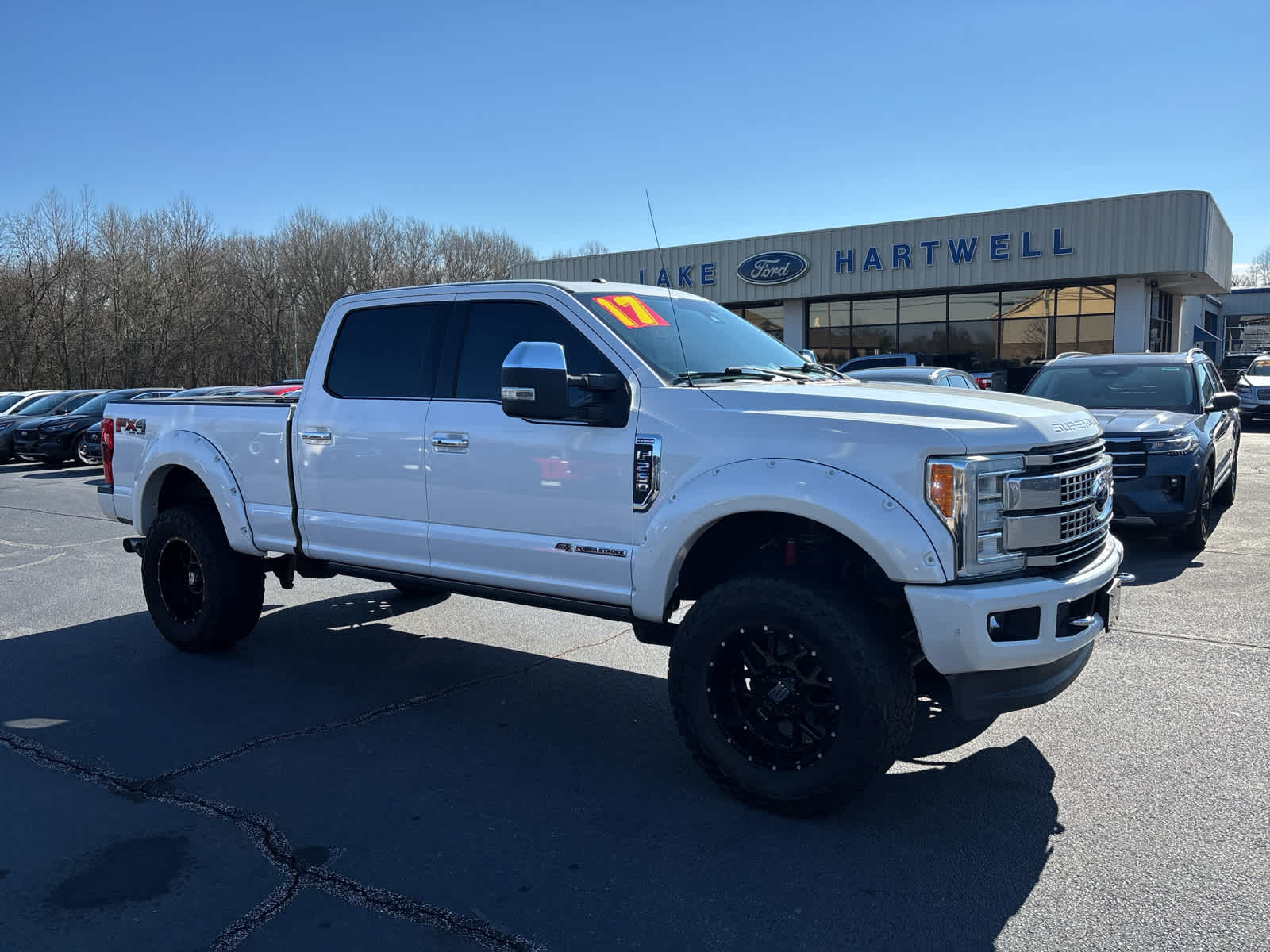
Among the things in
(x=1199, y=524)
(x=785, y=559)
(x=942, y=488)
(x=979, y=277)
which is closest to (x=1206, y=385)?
(x=1199, y=524)

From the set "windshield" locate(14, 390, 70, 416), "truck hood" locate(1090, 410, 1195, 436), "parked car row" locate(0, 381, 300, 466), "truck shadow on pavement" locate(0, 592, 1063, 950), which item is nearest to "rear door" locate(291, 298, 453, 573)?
"truck shadow on pavement" locate(0, 592, 1063, 950)

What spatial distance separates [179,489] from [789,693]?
4751mm

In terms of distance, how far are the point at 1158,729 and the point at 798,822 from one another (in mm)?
1998

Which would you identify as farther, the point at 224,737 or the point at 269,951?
the point at 224,737

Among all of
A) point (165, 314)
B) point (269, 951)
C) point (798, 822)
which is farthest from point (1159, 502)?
point (165, 314)

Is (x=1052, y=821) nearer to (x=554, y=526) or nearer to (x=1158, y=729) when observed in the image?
(x=1158, y=729)

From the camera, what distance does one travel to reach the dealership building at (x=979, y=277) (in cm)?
2359

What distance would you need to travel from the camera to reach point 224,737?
4.61 meters

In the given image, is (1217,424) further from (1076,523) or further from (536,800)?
(536,800)

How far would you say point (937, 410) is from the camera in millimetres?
3648

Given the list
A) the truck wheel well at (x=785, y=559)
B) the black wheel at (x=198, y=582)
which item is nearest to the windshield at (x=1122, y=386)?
the truck wheel well at (x=785, y=559)

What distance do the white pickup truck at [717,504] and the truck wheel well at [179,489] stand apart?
2.88ft

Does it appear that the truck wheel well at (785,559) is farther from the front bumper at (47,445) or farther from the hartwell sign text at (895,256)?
the hartwell sign text at (895,256)

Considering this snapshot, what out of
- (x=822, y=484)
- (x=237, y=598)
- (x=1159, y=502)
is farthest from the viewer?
(x=1159, y=502)
